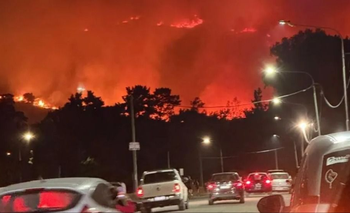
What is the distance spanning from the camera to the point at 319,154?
14.2ft

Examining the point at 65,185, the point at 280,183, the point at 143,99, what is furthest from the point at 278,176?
the point at 143,99

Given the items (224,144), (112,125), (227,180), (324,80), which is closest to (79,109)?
(112,125)

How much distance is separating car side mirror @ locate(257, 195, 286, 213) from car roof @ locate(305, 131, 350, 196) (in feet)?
2.55

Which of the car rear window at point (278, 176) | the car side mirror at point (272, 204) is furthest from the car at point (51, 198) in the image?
the car rear window at point (278, 176)

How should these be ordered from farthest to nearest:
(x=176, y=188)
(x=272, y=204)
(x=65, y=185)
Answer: (x=176, y=188)
(x=65, y=185)
(x=272, y=204)

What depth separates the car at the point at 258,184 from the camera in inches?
1714

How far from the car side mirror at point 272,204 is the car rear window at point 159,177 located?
22.7 m

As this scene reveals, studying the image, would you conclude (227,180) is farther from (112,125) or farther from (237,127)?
(237,127)

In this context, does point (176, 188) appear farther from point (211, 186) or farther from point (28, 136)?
point (28, 136)

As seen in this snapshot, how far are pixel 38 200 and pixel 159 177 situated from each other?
19098mm

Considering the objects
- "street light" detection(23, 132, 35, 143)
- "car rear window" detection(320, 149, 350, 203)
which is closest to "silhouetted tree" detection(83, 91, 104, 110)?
"street light" detection(23, 132, 35, 143)

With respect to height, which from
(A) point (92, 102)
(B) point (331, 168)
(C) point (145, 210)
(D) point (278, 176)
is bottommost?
(C) point (145, 210)

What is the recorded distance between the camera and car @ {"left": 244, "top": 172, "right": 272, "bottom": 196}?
43528 mm

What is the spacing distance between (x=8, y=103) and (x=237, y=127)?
35.5m
